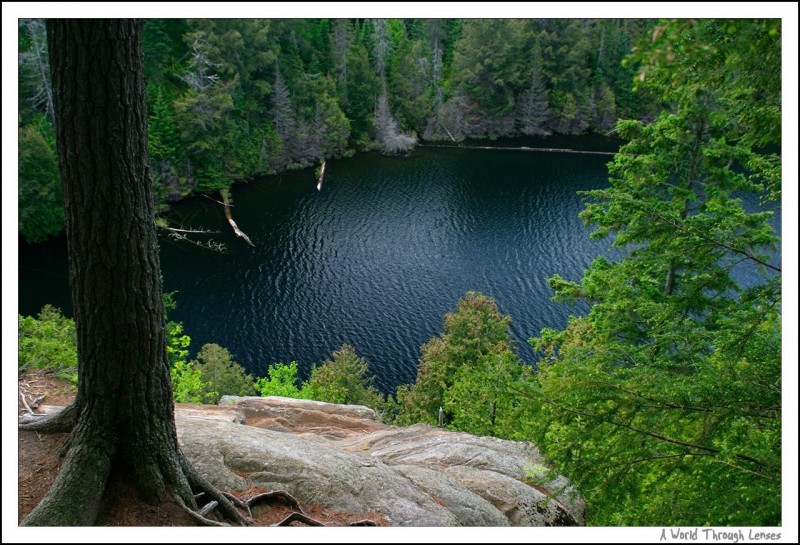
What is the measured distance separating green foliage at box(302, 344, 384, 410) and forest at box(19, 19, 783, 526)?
0.07m

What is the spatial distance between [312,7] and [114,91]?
199 cm

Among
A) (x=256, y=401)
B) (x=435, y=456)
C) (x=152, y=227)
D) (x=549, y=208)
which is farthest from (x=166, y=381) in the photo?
(x=549, y=208)

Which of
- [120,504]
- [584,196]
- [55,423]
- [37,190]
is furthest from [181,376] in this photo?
[37,190]

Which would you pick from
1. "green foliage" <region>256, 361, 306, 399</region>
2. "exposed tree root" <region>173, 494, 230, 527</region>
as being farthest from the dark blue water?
"exposed tree root" <region>173, 494, 230, 527</region>

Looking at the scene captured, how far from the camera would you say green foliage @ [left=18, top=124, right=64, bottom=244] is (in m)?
25.2

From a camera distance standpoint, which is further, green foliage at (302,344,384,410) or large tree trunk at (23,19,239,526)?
green foliage at (302,344,384,410)

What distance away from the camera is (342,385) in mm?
18375

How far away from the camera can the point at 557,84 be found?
5106 centimetres

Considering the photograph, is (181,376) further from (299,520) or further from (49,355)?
(299,520)

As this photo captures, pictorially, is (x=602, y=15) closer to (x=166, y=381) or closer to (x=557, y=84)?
(x=166, y=381)

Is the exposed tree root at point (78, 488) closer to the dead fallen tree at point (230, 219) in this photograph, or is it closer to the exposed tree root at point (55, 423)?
the exposed tree root at point (55, 423)

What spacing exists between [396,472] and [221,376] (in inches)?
534

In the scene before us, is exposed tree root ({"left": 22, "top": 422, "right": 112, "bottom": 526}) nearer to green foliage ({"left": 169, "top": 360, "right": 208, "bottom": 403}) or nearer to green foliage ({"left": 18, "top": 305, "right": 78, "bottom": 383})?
green foliage ({"left": 18, "top": 305, "right": 78, "bottom": 383})

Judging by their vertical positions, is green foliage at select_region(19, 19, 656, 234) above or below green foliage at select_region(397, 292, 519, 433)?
above
